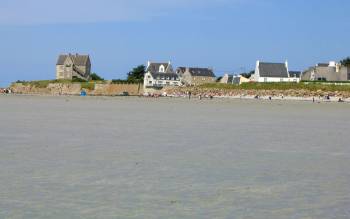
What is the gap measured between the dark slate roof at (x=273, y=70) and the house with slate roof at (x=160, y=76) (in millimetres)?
17201

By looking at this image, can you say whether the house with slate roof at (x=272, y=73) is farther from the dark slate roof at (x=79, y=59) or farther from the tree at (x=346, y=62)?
the dark slate roof at (x=79, y=59)

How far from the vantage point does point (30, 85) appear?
4599 inches

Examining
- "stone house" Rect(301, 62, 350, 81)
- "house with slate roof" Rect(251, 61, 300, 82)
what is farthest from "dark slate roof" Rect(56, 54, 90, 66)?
"stone house" Rect(301, 62, 350, 81)

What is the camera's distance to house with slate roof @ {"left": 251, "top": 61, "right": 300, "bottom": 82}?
92.4 m

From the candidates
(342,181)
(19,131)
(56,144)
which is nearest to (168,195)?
(342,181)

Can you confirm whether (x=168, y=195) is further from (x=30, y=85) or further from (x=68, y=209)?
(x=30, y=85)

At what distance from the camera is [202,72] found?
111188 millimetres

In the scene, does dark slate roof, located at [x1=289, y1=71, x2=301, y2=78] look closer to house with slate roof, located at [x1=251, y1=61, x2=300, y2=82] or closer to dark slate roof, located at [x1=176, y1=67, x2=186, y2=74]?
house with slate roof, located at [x1=251, y1=61, x2=300, y2=82]

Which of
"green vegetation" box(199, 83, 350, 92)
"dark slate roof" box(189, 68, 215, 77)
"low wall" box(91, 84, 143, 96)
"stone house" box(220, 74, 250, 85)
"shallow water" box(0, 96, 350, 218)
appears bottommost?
"shallow water" box(0, 96, 350, 218)

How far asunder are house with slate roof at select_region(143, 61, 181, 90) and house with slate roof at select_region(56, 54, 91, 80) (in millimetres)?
13409

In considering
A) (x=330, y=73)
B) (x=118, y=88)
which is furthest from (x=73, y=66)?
(x=330, y=73)

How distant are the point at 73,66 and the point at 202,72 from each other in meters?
24.7

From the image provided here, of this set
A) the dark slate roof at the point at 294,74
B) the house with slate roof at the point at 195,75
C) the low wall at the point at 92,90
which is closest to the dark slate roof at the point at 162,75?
the house with slate roof at the point at 195,75

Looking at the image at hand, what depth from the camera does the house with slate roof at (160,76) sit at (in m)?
102
